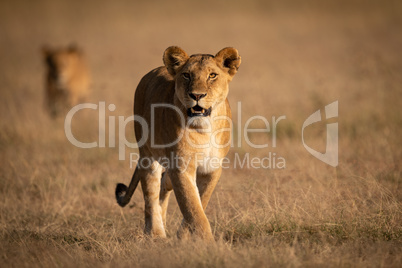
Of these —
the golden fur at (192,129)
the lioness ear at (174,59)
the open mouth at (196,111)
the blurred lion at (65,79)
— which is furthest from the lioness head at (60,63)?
the open mouth at (196,111)

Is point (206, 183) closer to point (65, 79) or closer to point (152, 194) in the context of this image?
point (152, 194)

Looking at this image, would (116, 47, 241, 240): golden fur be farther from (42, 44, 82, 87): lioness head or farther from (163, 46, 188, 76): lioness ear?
(42, 44, 82, 87): lioness head

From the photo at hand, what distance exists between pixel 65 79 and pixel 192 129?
26.6ft

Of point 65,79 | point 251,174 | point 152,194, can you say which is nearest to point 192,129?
point 152,194

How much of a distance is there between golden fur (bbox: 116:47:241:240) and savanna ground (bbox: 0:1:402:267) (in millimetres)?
264

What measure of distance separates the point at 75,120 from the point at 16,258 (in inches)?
252

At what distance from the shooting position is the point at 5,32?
2531cm

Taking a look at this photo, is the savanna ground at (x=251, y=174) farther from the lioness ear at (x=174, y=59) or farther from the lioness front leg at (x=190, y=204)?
the lioness ear at (x=174, y=59)

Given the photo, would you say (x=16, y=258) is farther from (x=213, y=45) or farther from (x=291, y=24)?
(x=291, y=24)

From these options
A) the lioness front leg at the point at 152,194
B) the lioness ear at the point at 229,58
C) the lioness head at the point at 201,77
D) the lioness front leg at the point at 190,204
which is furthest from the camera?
the lioness front leg at the point at 152,194

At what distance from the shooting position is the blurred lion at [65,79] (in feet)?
38.5

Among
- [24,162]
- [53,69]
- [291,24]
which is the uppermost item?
[291,24]

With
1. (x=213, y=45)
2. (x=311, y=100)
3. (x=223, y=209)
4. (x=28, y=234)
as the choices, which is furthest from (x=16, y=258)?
(x=213, y=45)

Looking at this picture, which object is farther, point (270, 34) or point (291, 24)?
point (291, 24)
